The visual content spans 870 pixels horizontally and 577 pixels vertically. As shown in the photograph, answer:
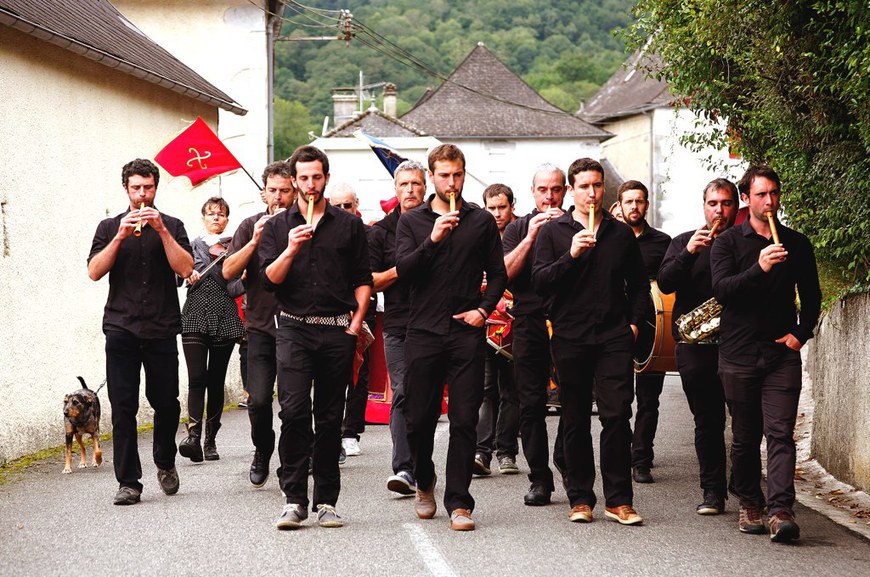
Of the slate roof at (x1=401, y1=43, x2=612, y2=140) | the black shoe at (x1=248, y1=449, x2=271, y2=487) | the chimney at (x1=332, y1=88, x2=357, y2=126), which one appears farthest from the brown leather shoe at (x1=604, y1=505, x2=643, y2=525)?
the chimney at (x1=332, y1=88, x2=357, y2=126)

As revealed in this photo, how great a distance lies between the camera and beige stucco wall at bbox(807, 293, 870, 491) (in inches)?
384

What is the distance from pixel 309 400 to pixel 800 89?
5024mm

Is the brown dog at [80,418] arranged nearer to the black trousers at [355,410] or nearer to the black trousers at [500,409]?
the black trousers at [355,410]

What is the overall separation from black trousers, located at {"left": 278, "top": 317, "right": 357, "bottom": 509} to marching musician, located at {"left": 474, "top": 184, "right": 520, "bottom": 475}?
2566 mm

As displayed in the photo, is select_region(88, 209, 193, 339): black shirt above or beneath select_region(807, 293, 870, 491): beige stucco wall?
above

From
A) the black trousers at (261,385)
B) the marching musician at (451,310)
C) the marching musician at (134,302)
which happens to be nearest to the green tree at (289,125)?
the black trousers at (261,385)

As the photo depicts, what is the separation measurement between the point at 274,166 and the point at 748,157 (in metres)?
6.04

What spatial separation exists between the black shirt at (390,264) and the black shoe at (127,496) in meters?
2.10

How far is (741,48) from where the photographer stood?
1230 centimetres

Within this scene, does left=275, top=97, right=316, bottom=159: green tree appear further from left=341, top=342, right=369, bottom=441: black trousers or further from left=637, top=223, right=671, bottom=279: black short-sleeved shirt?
left=637, top=223, right=671, bottom=279: black short-sleeved shirt

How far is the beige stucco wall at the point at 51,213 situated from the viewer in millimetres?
12656

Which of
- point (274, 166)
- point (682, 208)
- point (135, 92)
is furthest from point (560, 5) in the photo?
point (274, 166)

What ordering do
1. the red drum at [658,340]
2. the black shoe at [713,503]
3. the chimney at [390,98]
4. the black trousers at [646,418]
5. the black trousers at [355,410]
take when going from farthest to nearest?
the chimney at [390,98], the black trousers at [355,410], the black trousers at [646,418], the red drum at [658,340], the black shoe at [713,503]

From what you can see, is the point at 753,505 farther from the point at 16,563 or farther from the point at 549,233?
the point at 16,563
